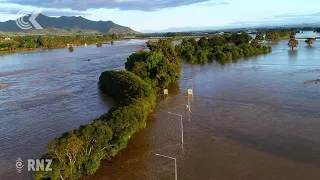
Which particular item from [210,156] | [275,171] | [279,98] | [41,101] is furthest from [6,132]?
[279,98]

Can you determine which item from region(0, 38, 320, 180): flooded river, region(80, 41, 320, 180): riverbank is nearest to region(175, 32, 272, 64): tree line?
region(0, 38, 320, 180): flooded river

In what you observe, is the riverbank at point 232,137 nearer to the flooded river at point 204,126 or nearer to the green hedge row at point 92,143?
the flooded river at point 204,126

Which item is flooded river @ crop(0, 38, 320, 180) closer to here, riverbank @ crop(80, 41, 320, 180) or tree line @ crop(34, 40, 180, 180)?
riverbank @ crop(80, 41, 320, 180)

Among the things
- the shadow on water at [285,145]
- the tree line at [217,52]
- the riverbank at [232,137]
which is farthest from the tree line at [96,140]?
the tree line at [217,52]

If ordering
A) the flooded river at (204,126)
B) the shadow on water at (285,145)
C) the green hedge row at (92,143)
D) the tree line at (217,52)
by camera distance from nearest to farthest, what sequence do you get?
the green hedge row at (92,143) → the flooded river at (204,126) → the shadow on water at (285,145) → the tree line at (217,52)

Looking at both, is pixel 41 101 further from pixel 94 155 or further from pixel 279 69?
pixel 279 69

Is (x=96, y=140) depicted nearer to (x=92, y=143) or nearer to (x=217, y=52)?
(x=92, y=143)
